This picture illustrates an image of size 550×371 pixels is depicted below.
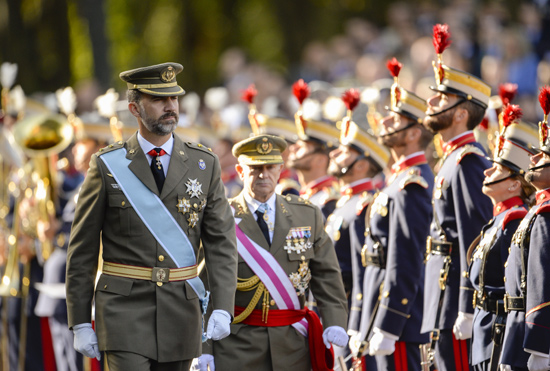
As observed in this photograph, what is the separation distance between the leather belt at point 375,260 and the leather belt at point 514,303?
1782 millimetres

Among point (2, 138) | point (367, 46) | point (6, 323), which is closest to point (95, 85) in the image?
point (367, 46)

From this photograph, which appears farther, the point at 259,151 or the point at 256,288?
the point at 259,151

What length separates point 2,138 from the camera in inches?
499

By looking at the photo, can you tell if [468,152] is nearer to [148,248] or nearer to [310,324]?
[310,324]

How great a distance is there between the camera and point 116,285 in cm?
596

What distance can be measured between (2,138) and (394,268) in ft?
20.8

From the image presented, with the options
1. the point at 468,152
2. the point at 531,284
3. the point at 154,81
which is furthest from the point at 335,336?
the point at 154,81

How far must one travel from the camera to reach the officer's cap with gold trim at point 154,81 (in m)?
6.15

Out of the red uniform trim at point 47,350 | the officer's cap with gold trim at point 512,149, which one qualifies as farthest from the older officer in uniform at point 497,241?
the red uniform trim at point 47,350

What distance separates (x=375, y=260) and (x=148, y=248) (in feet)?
8.26

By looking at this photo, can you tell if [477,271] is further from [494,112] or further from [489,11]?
[489,11]

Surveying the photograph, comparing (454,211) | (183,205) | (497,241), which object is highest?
(183,205)

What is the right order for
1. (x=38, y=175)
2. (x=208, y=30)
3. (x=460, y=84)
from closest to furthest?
(x=460, y=84) → (x=38, y=175) → (x=208, y=30)

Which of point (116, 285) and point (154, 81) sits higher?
point (154, 81)
